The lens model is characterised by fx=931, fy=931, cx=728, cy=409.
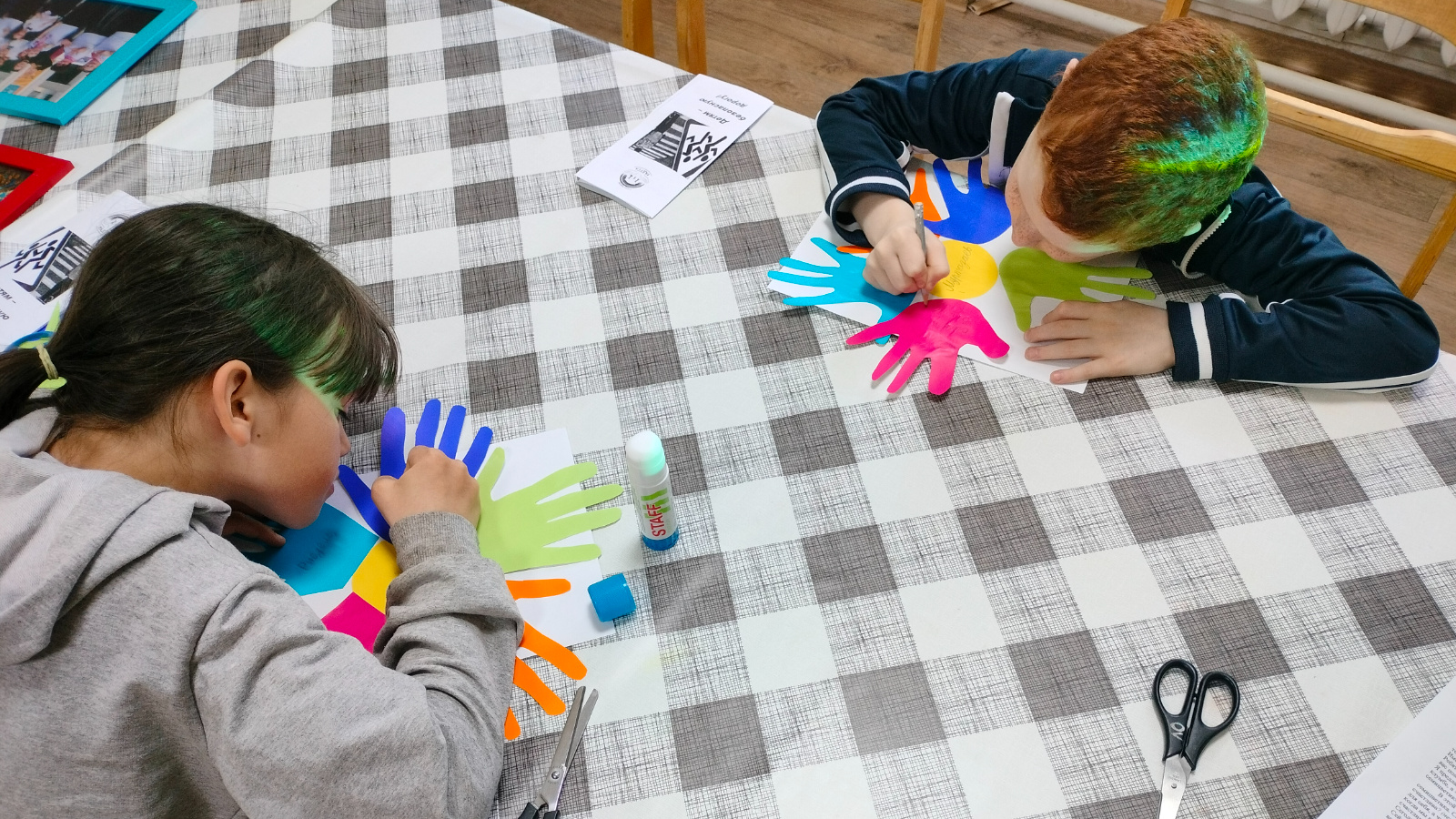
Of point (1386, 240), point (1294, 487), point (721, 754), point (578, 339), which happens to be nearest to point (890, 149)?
point (578, 339)

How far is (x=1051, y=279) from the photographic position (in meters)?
1.03

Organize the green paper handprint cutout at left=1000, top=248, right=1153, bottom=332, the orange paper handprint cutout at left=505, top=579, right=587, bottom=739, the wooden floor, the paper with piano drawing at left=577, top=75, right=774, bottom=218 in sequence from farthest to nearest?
1. the wooden floor
2. the paper with piano drawing at left=577, top=75, right=774, bottom=218
3. the green paper handprint cutout at left=1000, top=248, right=1153, bottom=332
4. the orange paper handprint cutout at left=505, top=579, right=587, bottom=739

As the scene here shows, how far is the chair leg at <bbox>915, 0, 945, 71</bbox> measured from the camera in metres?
1.28

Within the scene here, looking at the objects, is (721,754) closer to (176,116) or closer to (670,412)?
(670,412)

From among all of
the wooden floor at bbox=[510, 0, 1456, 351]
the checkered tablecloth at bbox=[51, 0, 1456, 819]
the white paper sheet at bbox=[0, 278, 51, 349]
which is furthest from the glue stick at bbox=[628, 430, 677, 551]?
the wooden floor at bbox=[510, 0, 1456, 351]

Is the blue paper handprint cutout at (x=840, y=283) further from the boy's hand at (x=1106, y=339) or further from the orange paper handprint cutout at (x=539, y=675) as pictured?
the orange paper handprint cutout at (x=539, y=675)

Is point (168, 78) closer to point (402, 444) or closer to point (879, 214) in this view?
point (402, 444)

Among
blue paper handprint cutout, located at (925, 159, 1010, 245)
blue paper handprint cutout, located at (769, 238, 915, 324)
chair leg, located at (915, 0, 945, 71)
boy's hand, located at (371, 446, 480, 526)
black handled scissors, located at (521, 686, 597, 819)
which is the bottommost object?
black handled scissors, located at (521, 686, 597, 819)

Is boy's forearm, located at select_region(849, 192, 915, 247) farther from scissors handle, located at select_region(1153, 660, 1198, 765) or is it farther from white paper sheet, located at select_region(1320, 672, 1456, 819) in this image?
white paper sheet, located at select_region(1320, 672, 1456, 819)

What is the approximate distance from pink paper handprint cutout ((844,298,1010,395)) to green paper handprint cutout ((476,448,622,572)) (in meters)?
0.31

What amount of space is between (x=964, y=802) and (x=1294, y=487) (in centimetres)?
44

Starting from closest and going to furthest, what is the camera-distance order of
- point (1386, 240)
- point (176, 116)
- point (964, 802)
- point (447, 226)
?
point (964, 802) → point (447, 226) → point (176, 116) → point (1386, 240)

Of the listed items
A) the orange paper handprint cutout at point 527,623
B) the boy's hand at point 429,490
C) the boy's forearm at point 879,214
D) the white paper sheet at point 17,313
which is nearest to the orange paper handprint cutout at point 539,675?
the orange paper handprint cutout at point 527,623

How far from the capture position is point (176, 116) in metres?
1.22
